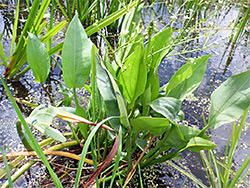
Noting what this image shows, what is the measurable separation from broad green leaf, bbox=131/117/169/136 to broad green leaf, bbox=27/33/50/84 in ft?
1.30

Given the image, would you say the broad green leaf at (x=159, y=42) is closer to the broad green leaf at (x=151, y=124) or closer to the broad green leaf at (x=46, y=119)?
the broad green leaf at (x=151, y=124)

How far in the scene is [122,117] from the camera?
0.70 metres

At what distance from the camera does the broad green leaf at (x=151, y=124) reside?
2.22 feet

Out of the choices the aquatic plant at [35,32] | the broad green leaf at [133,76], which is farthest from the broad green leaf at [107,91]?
the aquatic plant at [35,32]

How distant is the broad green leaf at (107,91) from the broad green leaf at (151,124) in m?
0.06

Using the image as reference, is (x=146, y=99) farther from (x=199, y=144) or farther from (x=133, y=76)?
(x=199, y=144)

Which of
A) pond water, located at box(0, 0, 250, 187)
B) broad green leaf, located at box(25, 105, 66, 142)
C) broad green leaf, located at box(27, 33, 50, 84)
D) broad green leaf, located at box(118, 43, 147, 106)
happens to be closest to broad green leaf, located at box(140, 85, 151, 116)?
broad green leaf, located at box(118, 43, 147, 106)

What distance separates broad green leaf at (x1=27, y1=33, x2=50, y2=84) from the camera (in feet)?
2.74

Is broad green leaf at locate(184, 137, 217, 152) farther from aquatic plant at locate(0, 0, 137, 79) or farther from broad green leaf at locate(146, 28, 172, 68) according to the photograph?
aquatic plant at locate(0, 0, 137, 79)

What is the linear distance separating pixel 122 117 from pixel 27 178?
44 cm

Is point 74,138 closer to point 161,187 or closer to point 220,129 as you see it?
point 161,187

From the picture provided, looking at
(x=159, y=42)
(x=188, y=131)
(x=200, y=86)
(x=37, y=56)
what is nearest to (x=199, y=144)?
(x=188, y=131)

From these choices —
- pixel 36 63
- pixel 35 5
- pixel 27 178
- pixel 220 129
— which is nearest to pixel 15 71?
pixel 35 5

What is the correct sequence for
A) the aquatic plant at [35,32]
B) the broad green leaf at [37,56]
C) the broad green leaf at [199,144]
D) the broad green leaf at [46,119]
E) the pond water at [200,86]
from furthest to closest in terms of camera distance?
1. the aquatic plant at [35,32]
2. the pond water at [200,86]
3. the broad green leaf at [37,56]
4. the broad green leaf at [199,144]
5. the broad green leaf at [46,119]
